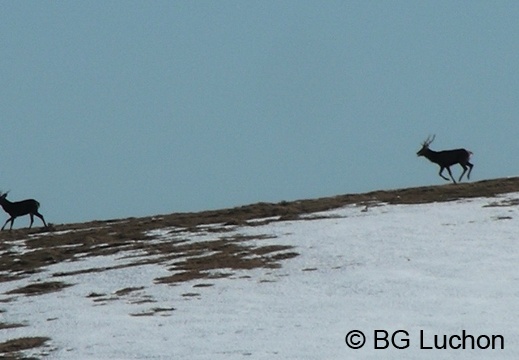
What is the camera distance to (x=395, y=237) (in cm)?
3238

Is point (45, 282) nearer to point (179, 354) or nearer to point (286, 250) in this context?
point (286, 250)

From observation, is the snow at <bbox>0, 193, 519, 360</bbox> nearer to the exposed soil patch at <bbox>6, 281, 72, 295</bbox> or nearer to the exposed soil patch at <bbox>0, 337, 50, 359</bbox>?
the exposed soil patch at <bbox>0, 337, 50, 359</bbox>

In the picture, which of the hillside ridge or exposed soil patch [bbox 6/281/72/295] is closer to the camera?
exposed soil patch [bbox 6/281/72/295]

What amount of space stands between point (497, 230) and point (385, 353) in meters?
14.0

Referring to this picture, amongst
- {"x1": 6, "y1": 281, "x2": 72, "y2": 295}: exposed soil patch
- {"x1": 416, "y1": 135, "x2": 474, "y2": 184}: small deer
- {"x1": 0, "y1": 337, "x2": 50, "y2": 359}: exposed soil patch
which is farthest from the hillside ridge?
{"x1": 0, "y1": 337, "x2": 50, "y2": 359}: exposed soil patch

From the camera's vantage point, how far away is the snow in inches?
794

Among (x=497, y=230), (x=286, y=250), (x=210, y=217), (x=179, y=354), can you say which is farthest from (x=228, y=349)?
(x=210, y=217)

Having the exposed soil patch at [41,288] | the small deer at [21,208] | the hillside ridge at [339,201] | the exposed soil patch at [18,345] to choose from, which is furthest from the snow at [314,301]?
the small deer at [21,208]

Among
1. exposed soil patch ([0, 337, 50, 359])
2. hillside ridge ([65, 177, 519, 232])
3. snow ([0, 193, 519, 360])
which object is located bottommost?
exposed soil patch ([0, 337, 50, 359])

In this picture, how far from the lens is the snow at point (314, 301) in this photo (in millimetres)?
20156

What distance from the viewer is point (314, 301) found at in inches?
944

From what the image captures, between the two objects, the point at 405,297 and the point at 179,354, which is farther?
the point at 405,297

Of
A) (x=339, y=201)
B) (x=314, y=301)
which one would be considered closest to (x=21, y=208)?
(x=339, y=201)

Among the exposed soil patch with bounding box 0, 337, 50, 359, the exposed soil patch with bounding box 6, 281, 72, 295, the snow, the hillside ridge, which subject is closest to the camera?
the snow
